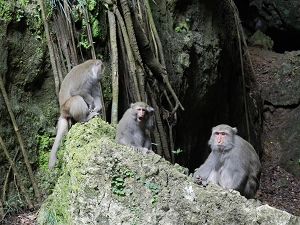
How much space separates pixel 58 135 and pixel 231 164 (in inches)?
85.2

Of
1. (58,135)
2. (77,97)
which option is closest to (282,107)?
(77,97)

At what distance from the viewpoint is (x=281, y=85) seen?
11789 millimetres

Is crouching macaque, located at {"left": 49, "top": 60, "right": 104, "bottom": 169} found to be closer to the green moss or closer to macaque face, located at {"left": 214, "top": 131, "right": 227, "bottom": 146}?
the green moss

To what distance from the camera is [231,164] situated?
512 centimetres

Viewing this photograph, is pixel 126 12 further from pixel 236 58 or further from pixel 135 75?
pixel 236 58

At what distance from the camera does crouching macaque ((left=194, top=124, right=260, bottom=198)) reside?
511 centimetres

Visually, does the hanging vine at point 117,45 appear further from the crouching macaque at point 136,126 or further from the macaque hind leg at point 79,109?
the crouching macaque at point 136,126

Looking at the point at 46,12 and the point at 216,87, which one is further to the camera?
the point at 216,87

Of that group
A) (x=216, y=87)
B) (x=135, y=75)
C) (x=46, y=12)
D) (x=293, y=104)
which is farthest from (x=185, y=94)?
(x=293, y=104)

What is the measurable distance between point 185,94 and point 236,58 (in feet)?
7.83

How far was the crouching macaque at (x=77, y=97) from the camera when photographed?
597 centimetres

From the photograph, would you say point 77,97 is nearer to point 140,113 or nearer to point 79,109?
point 79,109

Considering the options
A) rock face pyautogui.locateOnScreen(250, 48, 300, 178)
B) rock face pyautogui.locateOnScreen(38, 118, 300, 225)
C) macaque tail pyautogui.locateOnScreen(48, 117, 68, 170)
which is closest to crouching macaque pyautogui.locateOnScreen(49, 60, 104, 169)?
macaque tail pyautogui.locateOnScreen(48, 117, 68, 170)

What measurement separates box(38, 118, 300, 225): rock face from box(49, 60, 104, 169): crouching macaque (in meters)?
2.30
